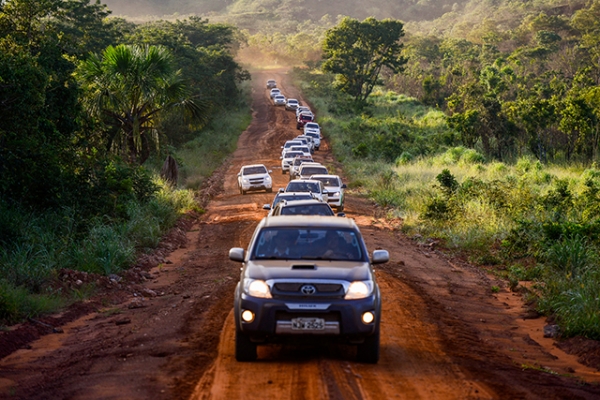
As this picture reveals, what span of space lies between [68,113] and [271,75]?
96.0 meters

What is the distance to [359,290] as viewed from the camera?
8508 mm

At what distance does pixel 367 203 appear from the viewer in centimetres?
3162

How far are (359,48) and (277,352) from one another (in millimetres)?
70797

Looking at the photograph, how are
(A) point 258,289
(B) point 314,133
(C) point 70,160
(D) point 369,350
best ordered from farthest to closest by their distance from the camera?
1. (B) point 314,133
2. (C) point 70,160
3. (D) point 369,350
4. (A) point 258,289

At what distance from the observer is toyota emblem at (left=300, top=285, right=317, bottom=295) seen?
27.5 feet

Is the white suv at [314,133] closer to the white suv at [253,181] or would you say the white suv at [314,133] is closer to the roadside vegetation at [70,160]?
the white suv at [253,181]

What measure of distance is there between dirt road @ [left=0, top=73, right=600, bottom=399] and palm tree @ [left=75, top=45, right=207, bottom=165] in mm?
9436

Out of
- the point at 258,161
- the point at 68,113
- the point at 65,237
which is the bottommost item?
the point at 258,161

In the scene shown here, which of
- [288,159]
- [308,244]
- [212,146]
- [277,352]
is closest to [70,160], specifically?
[308,244]

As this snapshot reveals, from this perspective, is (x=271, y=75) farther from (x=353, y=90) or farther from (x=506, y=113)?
(x=506, y=113)

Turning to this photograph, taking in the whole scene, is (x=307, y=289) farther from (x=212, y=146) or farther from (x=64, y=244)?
(x=212, y=146)

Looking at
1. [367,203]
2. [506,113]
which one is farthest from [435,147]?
[367,203]

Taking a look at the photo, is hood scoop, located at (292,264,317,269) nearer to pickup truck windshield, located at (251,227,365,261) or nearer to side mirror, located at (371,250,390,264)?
pickup truck windshield, located at (251,227,365,261)

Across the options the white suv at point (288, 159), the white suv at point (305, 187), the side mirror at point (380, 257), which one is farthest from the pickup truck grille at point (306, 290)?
the white suv at point (288, 159)
